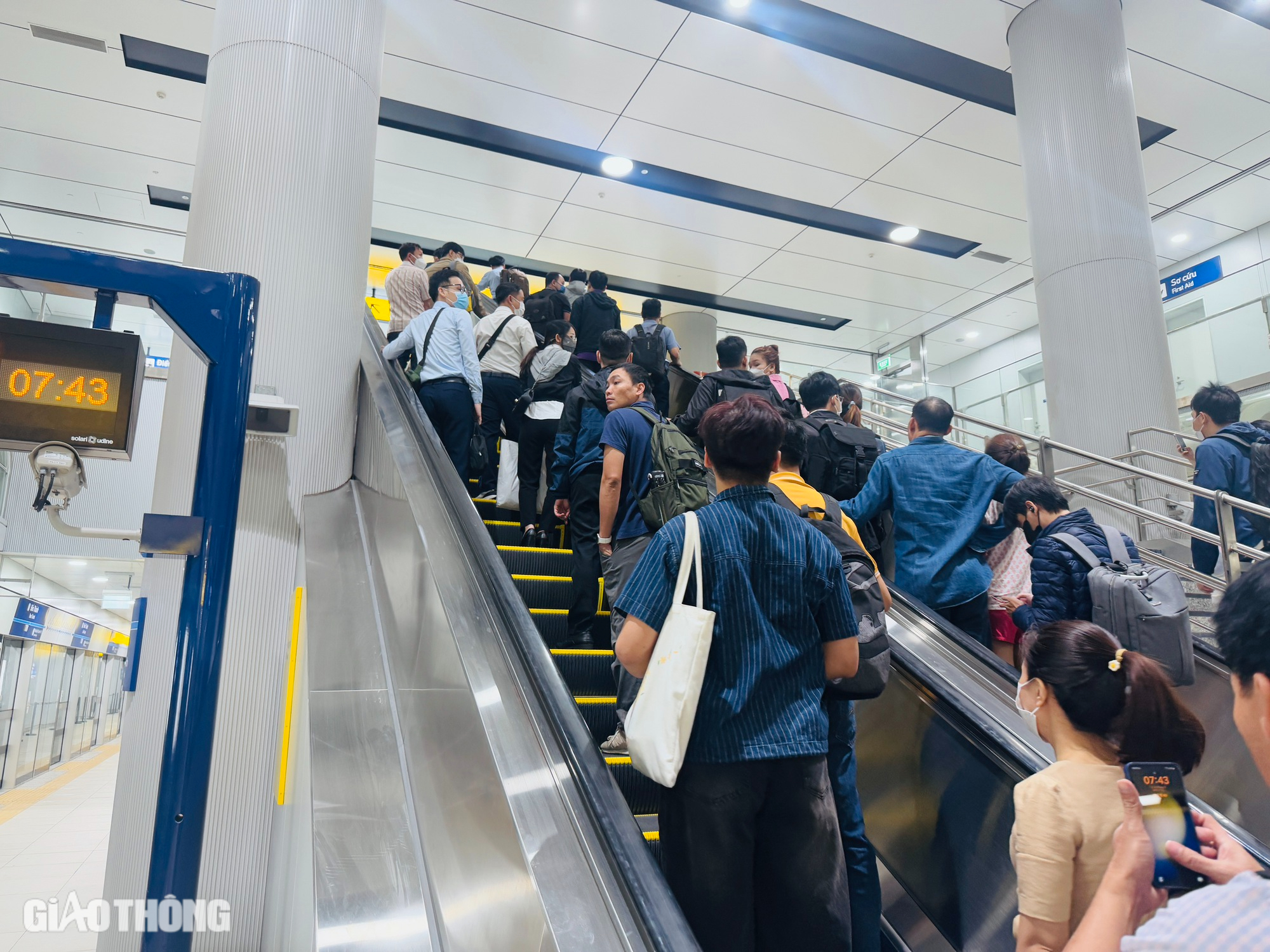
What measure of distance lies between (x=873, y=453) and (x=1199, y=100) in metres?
6.73

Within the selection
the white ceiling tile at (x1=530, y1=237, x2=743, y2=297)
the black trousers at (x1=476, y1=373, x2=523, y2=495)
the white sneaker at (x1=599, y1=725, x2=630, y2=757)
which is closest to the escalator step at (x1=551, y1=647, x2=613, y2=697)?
the white sneaker at (x1=599, y1=725, x2=630, y2=757)

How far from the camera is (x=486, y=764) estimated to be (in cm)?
171

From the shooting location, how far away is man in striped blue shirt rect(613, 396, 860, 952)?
1725 millimetres

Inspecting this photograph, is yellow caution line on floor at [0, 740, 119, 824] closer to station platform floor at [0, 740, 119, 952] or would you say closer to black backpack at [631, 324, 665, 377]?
station platform floor at [0, 740, 119, 952]

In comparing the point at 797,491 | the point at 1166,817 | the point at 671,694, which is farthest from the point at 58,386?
the point at 1166,817

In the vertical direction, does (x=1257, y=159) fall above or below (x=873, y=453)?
above

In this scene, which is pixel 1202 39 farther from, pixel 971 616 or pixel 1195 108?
pixel 971 616

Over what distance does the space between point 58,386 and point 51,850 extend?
972 cm

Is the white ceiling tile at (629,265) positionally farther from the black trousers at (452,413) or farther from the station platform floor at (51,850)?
the station platform floor at (51,850)

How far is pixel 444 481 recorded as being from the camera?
2.84 meters

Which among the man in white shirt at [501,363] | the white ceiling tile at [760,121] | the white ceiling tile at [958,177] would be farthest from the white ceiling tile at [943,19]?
the man in white shirt at [501,363]

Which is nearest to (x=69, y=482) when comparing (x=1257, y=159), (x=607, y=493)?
(x=607, y=493)

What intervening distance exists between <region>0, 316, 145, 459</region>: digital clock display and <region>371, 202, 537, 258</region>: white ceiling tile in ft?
29.1

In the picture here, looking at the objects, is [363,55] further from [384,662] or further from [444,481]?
[384,662]
